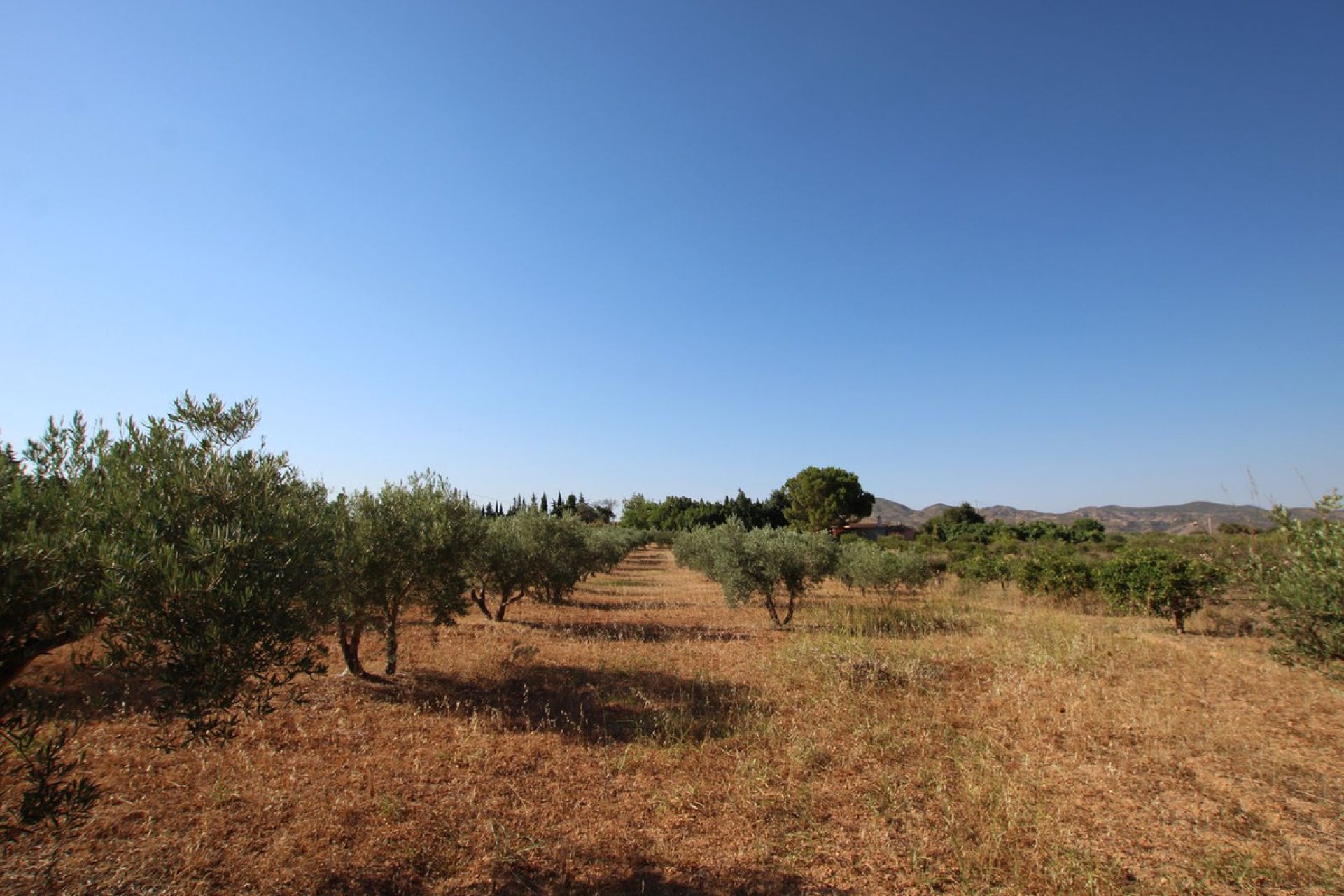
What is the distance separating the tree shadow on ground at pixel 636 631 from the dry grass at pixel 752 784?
13.5 feet

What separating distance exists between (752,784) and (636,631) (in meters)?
11.3

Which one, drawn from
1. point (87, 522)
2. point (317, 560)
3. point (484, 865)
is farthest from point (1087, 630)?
point (87, 522)

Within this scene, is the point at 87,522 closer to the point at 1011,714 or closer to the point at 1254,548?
the point at 1011,714

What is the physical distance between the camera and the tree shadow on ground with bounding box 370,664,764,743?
9.68 meters

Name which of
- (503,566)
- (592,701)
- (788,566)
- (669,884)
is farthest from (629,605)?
(669,884)

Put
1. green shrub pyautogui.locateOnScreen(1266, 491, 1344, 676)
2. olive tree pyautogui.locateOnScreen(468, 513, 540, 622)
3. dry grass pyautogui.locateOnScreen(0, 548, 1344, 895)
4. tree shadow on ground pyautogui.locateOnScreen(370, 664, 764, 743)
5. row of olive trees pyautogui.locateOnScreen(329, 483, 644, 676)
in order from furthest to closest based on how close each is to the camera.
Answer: olive tree pyautogui.locateOnScreen(468, 513, 540, 622) → row of olive trees pyautogui.locateOnScreen(329, 483, 644, 676) → tree shadow on ground pyautogui.locateOnScreen(370, 664, 764, 743) → green shrub pyautogui.locateOnScreen(1266, 491, 1344, 676) → dry grass pyautogui.locateOnScreen(0, 548, 1344, 895)

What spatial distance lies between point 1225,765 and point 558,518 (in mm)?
23904

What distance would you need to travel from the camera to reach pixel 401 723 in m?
9.57

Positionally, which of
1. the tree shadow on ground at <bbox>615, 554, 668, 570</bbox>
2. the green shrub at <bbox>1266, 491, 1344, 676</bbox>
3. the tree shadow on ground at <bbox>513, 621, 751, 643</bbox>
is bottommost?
the tree shadow on ground at <bbox>615, 554, 668, 570</bbox>

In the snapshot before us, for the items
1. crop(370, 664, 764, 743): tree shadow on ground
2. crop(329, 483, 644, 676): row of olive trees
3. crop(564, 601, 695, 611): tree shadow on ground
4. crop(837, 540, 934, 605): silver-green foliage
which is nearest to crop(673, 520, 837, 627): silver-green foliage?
crop(837, 540, 934, 605): silver-green foliage

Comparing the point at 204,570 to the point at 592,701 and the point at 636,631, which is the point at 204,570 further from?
the point at 636,631

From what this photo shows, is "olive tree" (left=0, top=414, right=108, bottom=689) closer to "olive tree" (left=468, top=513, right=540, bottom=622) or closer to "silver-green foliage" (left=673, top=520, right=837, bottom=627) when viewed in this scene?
"olive tree" (left=468, top=513, right=540, bottom=622)

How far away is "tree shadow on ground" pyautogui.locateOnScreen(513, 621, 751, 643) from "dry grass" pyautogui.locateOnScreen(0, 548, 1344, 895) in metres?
4.10

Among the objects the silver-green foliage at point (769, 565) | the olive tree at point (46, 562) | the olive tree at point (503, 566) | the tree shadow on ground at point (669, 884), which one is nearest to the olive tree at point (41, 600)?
the olive tree at point (46, 562)
